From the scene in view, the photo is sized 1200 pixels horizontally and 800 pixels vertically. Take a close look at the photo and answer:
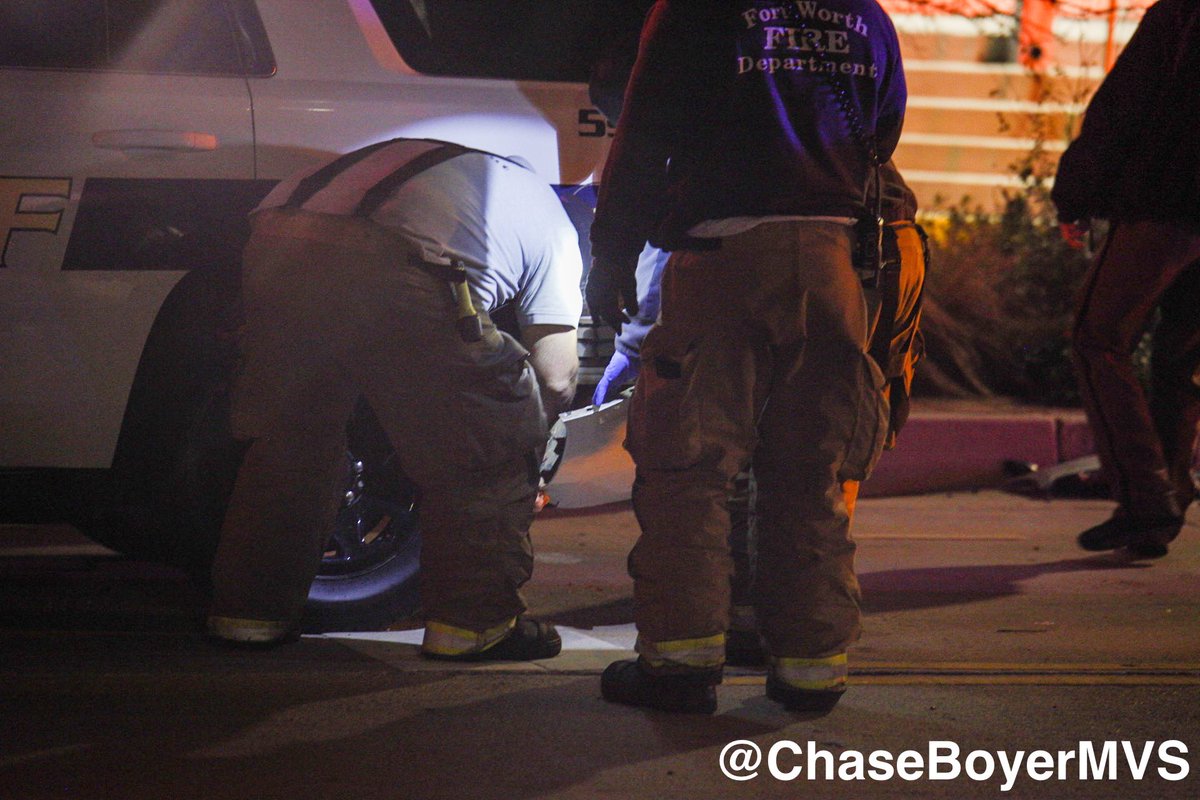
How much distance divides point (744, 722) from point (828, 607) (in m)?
0.31

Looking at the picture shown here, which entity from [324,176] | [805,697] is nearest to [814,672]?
[805,697]

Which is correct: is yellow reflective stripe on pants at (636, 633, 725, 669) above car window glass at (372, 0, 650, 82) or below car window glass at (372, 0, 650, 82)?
below

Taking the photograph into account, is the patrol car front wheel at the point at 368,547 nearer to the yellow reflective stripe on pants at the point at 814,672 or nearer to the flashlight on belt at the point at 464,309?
the flashlight on belt at the point at 464,309

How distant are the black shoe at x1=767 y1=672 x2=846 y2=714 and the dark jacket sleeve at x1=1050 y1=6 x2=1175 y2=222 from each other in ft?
7.97

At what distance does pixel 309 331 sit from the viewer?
3.68 m

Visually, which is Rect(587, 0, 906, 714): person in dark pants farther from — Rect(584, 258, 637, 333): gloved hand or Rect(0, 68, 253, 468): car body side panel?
Rect(0, 68, 253, 468): car body side panel

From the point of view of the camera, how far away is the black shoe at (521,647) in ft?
12.7

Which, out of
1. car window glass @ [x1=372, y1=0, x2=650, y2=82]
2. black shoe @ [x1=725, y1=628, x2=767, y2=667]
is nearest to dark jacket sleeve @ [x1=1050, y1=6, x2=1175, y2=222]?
car window glass @ [x1=372, y1=0, x2=650, y2=82]

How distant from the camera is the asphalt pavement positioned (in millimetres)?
3080

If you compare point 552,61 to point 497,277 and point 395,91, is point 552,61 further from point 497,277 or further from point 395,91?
point 497,277

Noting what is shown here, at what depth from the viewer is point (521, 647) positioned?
392cm

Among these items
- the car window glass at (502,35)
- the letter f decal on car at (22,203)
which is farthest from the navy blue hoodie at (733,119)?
the letter f decal on car at (22,203)

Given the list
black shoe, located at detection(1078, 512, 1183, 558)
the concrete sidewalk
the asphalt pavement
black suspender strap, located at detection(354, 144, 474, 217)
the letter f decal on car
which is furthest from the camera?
the concrete sidewalk

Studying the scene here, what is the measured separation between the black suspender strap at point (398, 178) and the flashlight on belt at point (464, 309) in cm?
22
